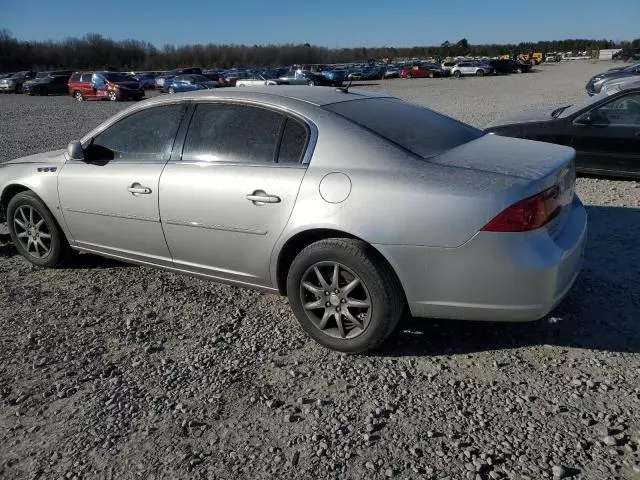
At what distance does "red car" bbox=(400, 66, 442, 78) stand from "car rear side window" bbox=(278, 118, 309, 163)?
54.2 meters

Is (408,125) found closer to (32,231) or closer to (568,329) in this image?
(568,329)

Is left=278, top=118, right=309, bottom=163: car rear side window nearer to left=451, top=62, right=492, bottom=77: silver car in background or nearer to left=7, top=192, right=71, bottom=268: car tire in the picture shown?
left=7, top=192, right=71, bottom=268: car tire

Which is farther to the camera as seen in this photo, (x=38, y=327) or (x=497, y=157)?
(x=38, y=327)

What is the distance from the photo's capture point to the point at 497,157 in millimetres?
3309

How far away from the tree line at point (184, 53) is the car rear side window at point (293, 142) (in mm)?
80257

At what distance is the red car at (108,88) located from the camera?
1190 inches

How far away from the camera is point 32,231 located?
4832 mm

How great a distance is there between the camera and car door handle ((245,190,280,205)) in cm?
335

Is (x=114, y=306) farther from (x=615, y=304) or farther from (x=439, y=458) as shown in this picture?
(x=615, y=304)

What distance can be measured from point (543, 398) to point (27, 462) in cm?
248

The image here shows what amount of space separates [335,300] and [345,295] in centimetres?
8

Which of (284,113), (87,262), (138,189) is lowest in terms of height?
(87,262)

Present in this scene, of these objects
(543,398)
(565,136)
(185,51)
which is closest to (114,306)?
(543,398)

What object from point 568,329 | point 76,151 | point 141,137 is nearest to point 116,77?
point 76,151
